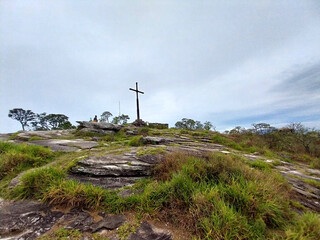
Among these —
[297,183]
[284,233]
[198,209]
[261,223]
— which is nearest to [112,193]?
[198,209]

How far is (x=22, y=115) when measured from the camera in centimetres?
4291

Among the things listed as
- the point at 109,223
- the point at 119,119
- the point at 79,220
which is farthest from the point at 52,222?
the point at 119,119

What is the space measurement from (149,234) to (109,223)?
2.41 feet

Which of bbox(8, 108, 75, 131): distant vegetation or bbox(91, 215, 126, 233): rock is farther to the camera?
bbox(8, 108, 75, 131): distant vegetation

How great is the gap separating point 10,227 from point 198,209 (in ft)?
10.3

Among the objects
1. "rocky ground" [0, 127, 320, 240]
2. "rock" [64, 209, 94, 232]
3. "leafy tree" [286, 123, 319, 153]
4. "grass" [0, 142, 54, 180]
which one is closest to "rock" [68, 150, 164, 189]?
"rocky ground" [0, 127, 320, 240]

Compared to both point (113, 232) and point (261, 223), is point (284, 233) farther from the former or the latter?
point (113, 232)

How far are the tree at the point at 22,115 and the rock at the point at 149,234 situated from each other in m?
60.1

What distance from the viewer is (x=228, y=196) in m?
2.47

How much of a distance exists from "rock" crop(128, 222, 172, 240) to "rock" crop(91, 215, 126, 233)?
13.8 inches

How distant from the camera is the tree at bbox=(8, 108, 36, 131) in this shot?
4178cm

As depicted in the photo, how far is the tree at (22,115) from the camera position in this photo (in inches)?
1645

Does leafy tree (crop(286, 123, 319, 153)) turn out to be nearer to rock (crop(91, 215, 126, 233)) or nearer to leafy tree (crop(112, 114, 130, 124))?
rock (crop(91, 215, 126, 233))

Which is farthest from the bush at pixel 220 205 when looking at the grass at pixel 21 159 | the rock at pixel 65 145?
the rock at pixel 65 145
